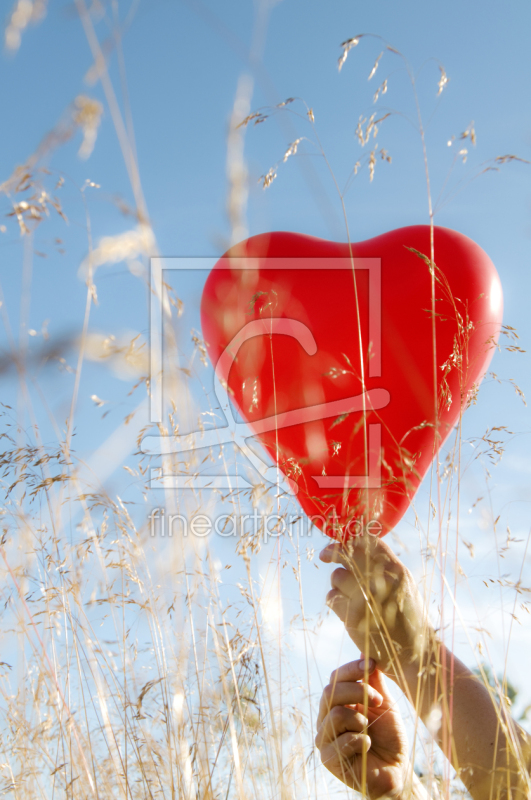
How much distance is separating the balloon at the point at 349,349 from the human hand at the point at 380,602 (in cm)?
16

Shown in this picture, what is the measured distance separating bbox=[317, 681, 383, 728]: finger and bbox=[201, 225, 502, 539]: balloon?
1.23ft

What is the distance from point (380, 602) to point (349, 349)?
679 millimetres

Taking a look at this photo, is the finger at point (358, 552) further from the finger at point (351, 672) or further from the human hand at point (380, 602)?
the finger at point (351, 672)

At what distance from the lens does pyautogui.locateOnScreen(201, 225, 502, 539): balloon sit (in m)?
1.58

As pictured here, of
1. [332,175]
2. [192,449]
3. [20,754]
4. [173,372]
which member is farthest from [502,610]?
[20,754]

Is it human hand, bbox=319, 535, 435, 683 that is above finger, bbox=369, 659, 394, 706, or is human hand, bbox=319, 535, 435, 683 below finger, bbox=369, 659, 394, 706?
above

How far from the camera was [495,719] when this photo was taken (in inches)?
48.8

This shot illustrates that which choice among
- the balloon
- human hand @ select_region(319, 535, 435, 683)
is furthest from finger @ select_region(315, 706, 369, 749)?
the balloon

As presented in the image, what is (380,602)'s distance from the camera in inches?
52.9

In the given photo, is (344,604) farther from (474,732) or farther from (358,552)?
(474,732)

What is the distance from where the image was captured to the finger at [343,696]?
52.5 inches

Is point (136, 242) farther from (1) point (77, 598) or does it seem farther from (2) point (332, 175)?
(1) point (77, 598)

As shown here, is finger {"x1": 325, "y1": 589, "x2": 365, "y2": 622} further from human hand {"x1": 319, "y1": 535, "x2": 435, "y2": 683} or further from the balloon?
the balloon

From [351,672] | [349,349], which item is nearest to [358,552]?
[351,672]
